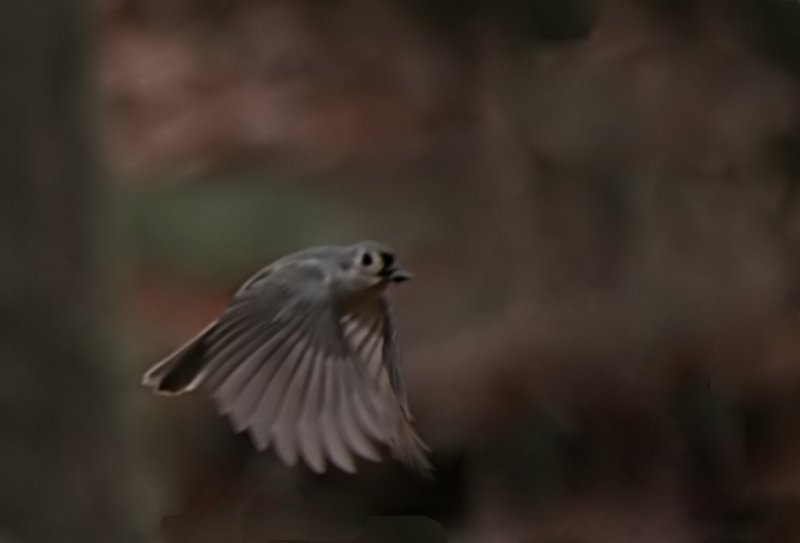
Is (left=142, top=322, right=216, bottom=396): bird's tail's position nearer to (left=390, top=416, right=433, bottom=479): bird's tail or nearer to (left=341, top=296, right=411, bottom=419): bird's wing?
(left=341, top=296, right=411, bottom=419): bird's wing

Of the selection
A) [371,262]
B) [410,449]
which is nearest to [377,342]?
[371,262]

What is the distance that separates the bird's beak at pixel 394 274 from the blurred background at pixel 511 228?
67 centimetres

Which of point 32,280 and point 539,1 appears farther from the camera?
point 539,1

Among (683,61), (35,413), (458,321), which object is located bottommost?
(35,413)

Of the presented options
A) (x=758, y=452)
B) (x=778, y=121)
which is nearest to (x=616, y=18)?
(x=778, y=121)

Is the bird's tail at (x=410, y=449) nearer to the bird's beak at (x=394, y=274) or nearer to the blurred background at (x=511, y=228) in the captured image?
the blurred background at (x=511, y=228)

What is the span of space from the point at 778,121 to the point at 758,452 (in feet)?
1.41

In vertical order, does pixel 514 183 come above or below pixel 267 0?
below

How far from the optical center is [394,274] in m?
1.12

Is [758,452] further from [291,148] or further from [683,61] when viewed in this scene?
[291,148]

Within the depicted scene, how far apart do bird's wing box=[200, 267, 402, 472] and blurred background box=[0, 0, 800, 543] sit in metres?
0.62

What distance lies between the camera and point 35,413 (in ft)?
1.85

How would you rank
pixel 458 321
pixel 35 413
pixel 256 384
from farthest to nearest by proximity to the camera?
pixel 458 321 < pixel 256 384 < pixel 35 413

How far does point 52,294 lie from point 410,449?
1124 millimetres
